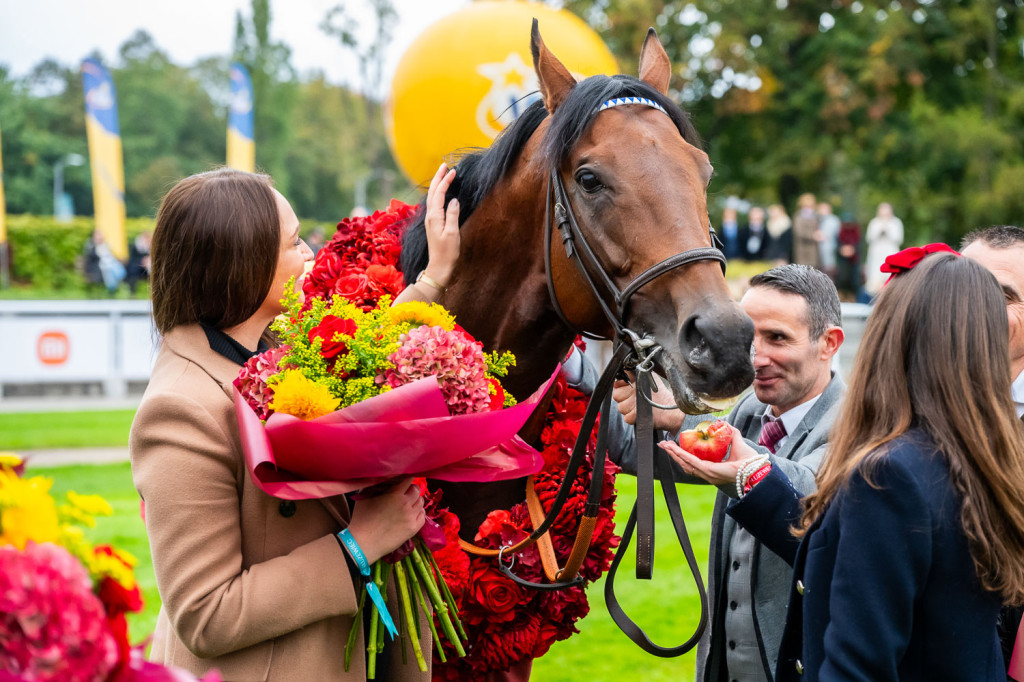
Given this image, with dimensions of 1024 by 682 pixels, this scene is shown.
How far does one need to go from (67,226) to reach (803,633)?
28594 millimetres

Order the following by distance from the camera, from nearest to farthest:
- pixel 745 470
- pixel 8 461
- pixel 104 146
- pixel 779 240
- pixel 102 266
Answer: pixel 8 461, pixel 745 470, pixel 104 146, pixel 779 240, pixel 102 266

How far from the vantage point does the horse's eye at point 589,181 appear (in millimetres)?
2398

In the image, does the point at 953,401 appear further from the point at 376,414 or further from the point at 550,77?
the point at 550,77

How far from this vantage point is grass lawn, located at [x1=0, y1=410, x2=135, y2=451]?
9.77 meters

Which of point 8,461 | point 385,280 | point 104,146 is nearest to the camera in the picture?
point 8,461

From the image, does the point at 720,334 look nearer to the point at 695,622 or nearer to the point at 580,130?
the point at 580,130

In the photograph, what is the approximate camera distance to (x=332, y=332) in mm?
1763

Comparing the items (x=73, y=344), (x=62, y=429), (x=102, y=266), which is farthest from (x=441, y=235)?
(x=102, y=266)

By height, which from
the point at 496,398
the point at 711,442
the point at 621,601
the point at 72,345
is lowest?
the point at 72,345

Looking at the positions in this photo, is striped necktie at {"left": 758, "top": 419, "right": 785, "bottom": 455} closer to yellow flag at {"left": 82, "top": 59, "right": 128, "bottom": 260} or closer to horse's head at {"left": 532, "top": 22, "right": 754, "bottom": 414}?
horse's head at {"left": 532, "top": 22, "right": 754, "bottom": 414}

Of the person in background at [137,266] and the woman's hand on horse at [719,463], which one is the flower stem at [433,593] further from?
the person in background at [137,266]

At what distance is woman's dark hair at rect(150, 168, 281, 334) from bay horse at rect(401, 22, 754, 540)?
2.90ft

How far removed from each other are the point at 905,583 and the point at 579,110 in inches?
58.3

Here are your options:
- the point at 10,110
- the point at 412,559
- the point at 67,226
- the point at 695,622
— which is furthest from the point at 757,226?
the point at 10,110
